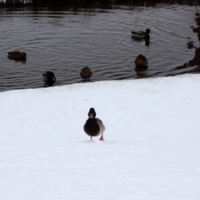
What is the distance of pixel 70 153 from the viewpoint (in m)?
7.89

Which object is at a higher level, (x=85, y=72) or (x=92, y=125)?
(x=92, y=125)

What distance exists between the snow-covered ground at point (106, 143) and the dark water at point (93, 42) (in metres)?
3.06

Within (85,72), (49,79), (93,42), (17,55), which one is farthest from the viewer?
(93,42)

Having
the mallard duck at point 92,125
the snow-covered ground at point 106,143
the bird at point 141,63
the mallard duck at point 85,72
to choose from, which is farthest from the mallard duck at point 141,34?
the mallard duck at point 92,125

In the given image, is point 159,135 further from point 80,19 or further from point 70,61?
point 80,19

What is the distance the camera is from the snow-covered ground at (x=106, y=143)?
6.19m

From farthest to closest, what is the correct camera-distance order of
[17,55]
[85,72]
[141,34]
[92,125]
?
[141,34] < [17,55] < [85,72] < [92,125]

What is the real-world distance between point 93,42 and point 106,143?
15.0 metres

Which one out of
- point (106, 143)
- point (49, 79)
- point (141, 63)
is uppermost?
point (141, 63)

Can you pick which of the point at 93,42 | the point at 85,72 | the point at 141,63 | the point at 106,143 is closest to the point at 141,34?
the point at 93,42

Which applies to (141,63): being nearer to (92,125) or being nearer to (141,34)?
(141,34)

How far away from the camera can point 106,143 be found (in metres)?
8.78

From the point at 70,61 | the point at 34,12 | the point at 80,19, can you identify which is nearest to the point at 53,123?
the point at 70,61

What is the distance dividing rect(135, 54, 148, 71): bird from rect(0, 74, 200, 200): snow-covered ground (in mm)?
3021
